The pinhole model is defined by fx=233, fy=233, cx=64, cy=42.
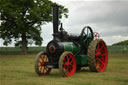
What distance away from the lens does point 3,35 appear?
1326 inches

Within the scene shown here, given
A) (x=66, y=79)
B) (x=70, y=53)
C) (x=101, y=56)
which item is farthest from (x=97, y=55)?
(x=66, y=79)

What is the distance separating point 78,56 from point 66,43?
1012 millimetres

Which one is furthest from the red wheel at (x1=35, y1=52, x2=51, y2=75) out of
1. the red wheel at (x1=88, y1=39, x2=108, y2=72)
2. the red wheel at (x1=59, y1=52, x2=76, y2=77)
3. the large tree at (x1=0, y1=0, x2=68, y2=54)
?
the large tree at (x1=0, y1=0, x2=68, y2=54)

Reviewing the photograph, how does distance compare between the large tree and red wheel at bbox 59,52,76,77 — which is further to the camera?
the large tree

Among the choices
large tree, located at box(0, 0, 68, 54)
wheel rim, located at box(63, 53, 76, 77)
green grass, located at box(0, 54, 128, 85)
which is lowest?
green grass, located at box(0, 54, 128, 85)

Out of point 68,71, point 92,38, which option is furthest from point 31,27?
point 68,71

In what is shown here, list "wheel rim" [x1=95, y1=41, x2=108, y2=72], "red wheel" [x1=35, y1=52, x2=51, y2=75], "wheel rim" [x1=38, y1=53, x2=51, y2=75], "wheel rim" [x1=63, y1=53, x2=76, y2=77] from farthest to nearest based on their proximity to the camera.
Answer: "wheel rim" [x1=95, y1=41, x2=108, y2=72] < "wheel rim" [x1=38, y1=53, x2=51, y2=75] < "red wheel" [x1=35, y1=52, x2=51, y2=75] < "wheel rim" [x1=63, y1=53, x2=76, y2=77]

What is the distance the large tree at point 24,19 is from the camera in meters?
31.9

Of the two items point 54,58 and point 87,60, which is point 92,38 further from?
point 54,58

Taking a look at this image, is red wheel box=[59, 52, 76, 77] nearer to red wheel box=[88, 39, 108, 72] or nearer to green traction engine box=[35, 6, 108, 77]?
green traction engine box=[35, 6, 108, 77]

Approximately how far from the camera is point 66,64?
32.1ft

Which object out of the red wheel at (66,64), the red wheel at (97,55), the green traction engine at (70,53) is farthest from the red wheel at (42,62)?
the red wheel at (97,55)

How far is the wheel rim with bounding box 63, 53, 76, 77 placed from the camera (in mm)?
9820

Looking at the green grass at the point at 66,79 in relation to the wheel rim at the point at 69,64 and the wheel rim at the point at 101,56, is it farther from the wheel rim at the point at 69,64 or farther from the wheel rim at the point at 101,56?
the wheel rim at the point at 101,56
